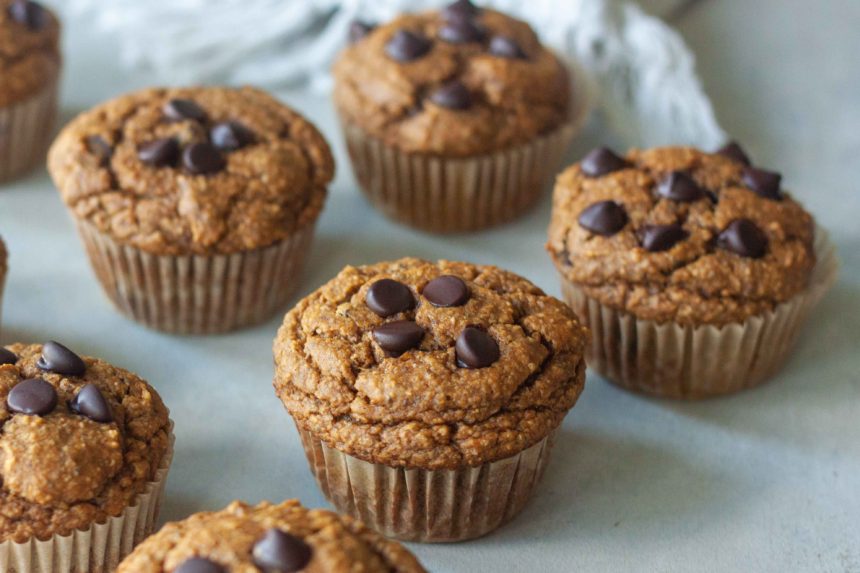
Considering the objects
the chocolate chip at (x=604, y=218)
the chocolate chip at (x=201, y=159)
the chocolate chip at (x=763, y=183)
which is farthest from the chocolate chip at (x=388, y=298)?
the chocolate chip at (x=763, y=183)

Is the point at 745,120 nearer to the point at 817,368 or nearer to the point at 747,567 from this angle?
the point at 817,368

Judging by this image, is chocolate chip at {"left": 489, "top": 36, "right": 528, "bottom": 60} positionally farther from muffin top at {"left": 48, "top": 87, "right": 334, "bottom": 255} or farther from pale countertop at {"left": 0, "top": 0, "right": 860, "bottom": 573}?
muffin top at {"left": 48, "top": 87, "right": 334, "bottom": 255}

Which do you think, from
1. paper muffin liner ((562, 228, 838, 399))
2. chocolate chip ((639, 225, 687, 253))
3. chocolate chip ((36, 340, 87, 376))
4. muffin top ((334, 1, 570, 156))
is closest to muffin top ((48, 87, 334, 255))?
muffin top ((334, 1, 570, 156))

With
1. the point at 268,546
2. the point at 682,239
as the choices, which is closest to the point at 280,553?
the point at 268,546

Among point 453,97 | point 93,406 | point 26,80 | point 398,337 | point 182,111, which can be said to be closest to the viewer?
point 93,406

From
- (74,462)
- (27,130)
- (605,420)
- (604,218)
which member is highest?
(604,218)

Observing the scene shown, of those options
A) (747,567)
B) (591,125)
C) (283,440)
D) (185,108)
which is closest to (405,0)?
(591,125)

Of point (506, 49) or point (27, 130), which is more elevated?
point (506, 49)

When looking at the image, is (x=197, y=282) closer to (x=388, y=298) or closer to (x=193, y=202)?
(x=193, y=202)
